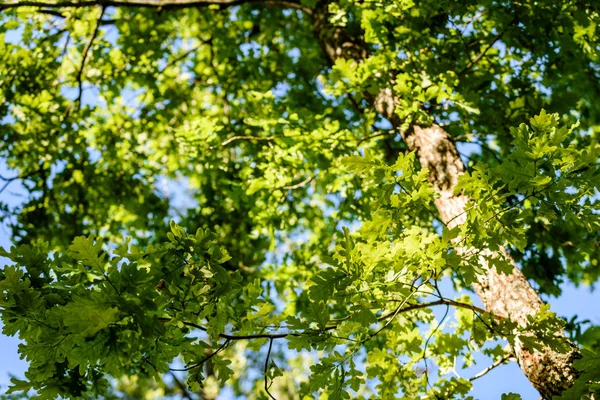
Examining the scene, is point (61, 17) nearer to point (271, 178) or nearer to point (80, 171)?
point (80, 171)

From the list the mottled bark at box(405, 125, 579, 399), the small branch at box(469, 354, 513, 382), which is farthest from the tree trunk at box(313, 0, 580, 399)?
the small branch at box(469, 354, 513, 382)

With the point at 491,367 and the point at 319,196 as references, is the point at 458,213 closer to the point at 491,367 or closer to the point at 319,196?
the point at 491,367

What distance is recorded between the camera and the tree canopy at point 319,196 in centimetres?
232

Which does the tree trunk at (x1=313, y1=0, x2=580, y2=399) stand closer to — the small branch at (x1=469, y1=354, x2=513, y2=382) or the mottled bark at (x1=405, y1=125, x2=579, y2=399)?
the mottled bark at (x1=405, y1=125, x2=579, y2=399)

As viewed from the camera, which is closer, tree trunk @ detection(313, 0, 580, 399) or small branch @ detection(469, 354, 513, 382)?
tree trunk @ detection(313, 0, 580, 399)

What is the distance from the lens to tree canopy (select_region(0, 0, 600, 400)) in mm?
2318

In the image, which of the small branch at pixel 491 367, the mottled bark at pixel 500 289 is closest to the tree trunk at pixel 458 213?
the mottled bark at pixel 500 289

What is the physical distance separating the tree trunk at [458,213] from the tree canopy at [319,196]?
16mm

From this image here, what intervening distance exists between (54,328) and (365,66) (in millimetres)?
3210

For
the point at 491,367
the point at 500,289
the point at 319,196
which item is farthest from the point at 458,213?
the point at 319,196

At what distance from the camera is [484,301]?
355cm

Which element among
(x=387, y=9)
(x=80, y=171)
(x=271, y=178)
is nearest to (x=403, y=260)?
(x=387, y=9)

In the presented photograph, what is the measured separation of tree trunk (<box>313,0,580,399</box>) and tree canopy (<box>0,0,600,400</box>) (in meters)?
0.02

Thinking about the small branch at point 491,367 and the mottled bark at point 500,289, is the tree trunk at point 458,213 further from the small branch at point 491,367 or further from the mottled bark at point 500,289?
the small branch at point 491,367
